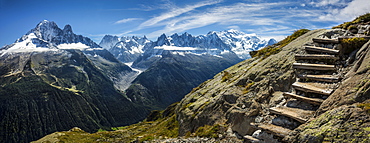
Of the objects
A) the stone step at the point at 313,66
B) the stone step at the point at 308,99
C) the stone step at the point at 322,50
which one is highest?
the stone step at the point at 322,50

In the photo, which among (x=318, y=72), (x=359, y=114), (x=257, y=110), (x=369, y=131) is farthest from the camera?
(x=257, y=110)

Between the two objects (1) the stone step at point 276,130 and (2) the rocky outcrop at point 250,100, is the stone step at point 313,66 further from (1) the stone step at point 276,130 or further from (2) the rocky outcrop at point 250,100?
(1) the stone step at point 276,130

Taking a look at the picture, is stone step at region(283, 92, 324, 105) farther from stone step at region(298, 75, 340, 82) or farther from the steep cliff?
stone step at region(298, 75, 340, 82)

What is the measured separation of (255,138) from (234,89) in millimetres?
10696

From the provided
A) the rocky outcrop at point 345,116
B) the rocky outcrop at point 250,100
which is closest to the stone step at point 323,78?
the rocky outcrop at point 345,116

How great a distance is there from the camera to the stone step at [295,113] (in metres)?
12.5

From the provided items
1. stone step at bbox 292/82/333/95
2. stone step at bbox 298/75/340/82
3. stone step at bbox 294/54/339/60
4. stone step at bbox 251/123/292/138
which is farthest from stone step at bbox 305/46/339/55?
stone step at bbox 251/123/292/138

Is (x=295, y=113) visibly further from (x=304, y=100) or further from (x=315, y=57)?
(x=315, y=57)

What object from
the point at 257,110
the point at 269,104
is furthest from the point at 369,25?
the point at 257,110

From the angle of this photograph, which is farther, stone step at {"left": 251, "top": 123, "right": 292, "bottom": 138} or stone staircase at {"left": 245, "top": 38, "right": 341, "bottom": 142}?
stone staircase at {"left": 245, "top": 38, "right": 341, "bottom": 142}

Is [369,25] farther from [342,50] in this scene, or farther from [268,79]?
[268,79]

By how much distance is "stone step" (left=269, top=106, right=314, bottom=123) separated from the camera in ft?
40.9

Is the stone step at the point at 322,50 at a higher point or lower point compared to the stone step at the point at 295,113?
higher

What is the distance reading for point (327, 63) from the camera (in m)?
16.3
